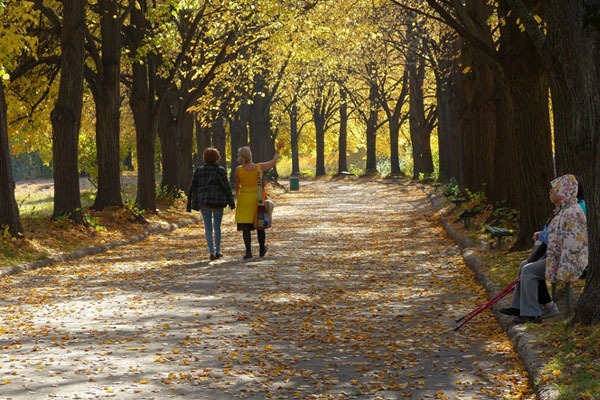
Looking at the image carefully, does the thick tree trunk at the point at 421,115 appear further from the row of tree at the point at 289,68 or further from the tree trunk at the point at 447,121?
the row of tree at the point at 289,68

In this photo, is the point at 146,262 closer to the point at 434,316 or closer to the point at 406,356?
the point at 434,316

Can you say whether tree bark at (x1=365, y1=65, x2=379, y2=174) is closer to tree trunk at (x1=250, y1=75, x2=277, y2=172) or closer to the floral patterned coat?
tree trunk at (x1=250, y1=75, x2=277, y2=172)

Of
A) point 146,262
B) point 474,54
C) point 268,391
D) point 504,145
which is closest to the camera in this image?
point 268,391

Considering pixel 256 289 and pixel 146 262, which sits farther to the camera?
pixel 146 262

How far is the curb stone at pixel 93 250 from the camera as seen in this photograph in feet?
53.5

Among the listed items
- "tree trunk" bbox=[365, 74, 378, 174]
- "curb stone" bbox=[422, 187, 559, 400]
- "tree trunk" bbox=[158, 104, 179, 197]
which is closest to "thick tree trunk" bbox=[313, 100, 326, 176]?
"tree trunk" bbox=[365, 74, 378, 174]

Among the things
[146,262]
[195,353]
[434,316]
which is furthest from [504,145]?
[195,353]

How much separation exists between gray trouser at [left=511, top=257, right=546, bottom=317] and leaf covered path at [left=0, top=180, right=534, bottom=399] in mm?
421

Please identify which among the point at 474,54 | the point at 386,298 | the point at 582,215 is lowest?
the point at 386,298

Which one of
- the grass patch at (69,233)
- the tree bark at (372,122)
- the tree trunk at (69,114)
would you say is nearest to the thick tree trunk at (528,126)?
the grass patch at (69,233)

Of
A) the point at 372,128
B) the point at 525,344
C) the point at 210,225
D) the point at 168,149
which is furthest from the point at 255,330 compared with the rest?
the point at 372,128

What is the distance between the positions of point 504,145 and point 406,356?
12.0 meters

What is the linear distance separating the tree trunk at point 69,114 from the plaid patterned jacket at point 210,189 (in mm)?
5091

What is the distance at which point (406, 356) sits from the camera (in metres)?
8.83
